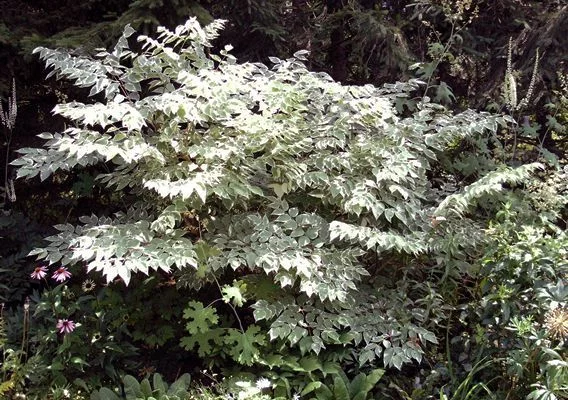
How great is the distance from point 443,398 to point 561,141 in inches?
103

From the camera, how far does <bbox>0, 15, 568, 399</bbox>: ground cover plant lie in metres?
2.80

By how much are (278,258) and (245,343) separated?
46 cm

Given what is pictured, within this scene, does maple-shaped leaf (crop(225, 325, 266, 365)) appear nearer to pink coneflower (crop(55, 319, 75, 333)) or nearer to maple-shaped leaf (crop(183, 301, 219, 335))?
maple-shaped leaf (crop(183, 301, 219, 335))

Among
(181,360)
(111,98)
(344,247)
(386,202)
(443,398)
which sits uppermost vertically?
(111,98)

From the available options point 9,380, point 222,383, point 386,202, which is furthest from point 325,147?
point 9,380

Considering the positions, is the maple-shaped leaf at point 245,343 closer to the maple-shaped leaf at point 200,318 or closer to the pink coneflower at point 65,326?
the maple-shaped leaf at point 200,318

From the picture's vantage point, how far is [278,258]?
2793 mm

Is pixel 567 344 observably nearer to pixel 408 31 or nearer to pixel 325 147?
pixel 325 147

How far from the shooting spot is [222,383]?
9.71ft

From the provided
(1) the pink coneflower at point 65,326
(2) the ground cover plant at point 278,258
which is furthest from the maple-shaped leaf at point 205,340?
(1) the pink coneflower at point 65,326

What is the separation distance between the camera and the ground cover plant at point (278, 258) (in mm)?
2797

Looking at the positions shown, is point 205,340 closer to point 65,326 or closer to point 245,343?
point 245,343

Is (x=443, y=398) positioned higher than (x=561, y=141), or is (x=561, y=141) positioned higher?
(x=561, y=141)

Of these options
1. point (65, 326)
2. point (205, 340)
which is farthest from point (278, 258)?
point (65, 326)
